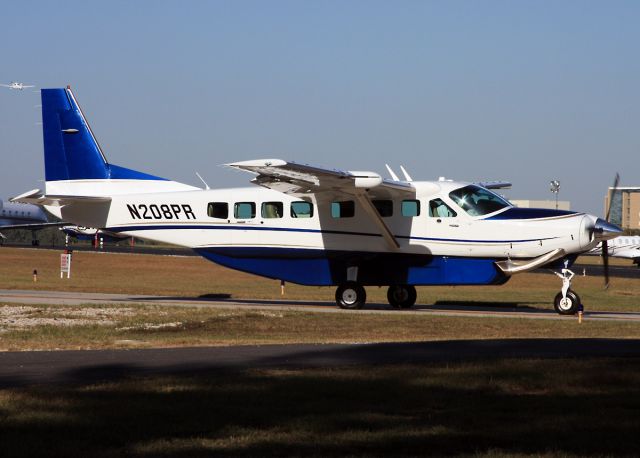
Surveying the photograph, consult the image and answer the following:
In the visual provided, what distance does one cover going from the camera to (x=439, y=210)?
2812cm

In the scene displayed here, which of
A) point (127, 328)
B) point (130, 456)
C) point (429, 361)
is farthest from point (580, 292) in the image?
point (130, 456)

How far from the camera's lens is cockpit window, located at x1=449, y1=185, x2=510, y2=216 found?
1101 inches

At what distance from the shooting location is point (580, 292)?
44219 millimetres

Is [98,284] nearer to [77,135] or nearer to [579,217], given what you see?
[77,135]

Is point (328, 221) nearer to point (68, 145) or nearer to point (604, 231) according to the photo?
point (604, 231)

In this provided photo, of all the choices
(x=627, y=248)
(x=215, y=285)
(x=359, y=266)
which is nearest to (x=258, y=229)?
(x=359, y=266)

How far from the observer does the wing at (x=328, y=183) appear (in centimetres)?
2514

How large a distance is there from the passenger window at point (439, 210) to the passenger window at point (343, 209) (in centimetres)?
229

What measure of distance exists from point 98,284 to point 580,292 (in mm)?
21681

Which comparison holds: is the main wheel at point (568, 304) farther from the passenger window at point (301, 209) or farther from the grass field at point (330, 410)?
the grass field at point (330, 410)

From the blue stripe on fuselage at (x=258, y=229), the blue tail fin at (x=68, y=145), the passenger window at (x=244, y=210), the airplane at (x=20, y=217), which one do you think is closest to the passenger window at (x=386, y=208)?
the blue stripe on fuselage at (x=258, y=229)

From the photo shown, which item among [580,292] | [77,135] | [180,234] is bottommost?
[580,292]

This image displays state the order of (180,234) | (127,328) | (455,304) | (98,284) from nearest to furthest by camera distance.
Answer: (127,328) < (180,234) < (455,304) < (98,284)

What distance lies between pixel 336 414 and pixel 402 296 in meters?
20.5
